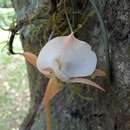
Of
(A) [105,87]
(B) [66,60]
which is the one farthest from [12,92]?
(B) [66,60]

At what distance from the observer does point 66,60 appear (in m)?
0.49

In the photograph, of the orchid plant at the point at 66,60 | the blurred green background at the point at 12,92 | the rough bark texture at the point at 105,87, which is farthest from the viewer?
the blurred green background at the point at 12,92

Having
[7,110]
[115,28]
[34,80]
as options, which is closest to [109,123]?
[115,28]

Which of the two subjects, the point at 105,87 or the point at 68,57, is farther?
the point at 105,87

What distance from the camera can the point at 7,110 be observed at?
9.22 ft

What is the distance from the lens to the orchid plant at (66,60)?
19.1 inches

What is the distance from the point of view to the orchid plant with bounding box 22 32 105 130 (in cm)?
49

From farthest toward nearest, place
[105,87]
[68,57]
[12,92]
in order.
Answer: [12,92] → [105,87] → [68,57]

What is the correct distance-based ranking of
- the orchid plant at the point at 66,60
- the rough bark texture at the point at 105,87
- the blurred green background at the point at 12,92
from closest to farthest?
1. the orchid plant at the point at 66,60
2. the rough bark texture at the point at 105,87
3. the blurred green background at the point at 12,92

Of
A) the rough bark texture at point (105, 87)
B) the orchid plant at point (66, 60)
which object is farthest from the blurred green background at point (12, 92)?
the orchid plant at point (66, 60)

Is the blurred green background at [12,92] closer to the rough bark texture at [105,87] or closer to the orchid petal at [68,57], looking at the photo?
the rough bark texture at [105,87]

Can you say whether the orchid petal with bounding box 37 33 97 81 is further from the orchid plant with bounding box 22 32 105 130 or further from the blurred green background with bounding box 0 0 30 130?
the blurred green background with bounding box 0 0 30 130

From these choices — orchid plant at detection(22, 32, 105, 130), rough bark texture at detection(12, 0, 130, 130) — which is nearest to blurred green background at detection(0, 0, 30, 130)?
rough bark texture at detection(12, 0, 130, 130)

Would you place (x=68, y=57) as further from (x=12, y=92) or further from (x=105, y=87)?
(x=12, y=92)
